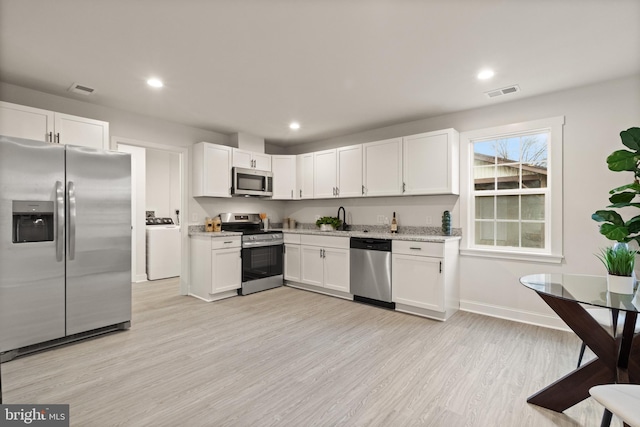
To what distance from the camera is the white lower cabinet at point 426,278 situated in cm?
359

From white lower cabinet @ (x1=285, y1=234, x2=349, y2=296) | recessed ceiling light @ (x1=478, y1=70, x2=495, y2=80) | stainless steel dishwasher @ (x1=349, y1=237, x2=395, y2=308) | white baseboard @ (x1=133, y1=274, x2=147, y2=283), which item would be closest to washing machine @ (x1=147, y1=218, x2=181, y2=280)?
white baseboard @ (x1=133, y1=274, x2=147, y2=283)

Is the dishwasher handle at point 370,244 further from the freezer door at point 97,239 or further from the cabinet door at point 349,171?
the freezer door at point 97,239

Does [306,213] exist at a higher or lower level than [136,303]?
higher

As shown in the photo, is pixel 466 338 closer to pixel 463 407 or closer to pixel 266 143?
pixel 463 407

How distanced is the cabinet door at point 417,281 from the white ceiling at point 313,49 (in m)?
1.86

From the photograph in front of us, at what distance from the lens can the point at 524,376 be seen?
2.42 meters

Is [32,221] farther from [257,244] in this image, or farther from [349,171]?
[349,171]

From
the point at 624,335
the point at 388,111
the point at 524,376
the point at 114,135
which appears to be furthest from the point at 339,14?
the point at 114,135

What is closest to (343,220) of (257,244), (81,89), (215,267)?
(257,244)

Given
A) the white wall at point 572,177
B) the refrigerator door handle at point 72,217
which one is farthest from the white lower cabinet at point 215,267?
the white wall at point 572,177

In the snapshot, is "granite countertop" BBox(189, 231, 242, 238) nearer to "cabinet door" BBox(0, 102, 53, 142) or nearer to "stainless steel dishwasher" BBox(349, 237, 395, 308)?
"stainless steel dishwasher" BBox(349, 237, 395, 308)

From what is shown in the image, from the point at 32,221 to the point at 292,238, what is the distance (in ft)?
10.2

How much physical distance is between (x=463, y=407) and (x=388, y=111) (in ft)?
10.6

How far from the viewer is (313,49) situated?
256 centimetres
